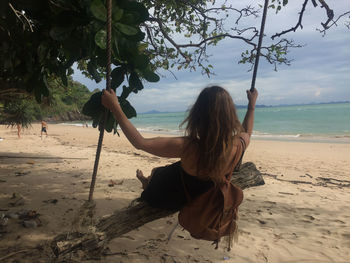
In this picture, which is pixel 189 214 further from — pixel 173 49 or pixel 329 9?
pixel 173 49

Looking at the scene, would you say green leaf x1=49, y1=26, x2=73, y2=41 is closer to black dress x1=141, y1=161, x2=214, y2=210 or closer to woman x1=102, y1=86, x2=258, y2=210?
woman x1=102, y1=86, x2=258, y2=210

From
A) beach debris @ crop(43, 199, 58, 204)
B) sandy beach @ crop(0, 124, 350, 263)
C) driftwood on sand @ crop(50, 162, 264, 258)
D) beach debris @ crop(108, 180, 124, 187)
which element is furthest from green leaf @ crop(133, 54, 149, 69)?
beach debris @ crop(108, 180, 124, 187)

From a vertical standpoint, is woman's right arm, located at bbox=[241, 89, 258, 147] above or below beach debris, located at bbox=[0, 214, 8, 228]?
above

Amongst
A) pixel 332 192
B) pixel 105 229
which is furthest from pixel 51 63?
pixel 332 192

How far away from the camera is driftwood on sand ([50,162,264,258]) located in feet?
5.48

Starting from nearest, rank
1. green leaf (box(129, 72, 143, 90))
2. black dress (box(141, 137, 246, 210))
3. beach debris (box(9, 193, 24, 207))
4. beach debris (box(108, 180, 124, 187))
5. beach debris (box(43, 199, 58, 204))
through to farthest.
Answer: black dress (box(141, 137, 246, 210))
green leaf (box(129, 72, 143, 90))
beach debris (box(9, 193, 24, 207))
beach debris (box(43, 199, 58, 204))
beach debris (box(108, 180, 124, 187))

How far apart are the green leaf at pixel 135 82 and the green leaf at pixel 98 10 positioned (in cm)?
45

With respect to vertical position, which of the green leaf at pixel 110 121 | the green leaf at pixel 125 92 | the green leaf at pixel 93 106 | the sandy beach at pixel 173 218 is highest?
the green leaf at pixel 125 92

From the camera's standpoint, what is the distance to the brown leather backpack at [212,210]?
166cm

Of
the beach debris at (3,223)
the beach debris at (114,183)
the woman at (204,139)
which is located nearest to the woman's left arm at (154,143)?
the woman at (204,139)

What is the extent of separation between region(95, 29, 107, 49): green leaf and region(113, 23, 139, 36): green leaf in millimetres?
83

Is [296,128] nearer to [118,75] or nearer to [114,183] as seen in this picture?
[114,183]

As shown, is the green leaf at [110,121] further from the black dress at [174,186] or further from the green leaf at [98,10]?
the green leaf at [98,10]

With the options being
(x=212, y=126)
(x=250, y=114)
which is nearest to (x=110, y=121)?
(x=212, y=126)
